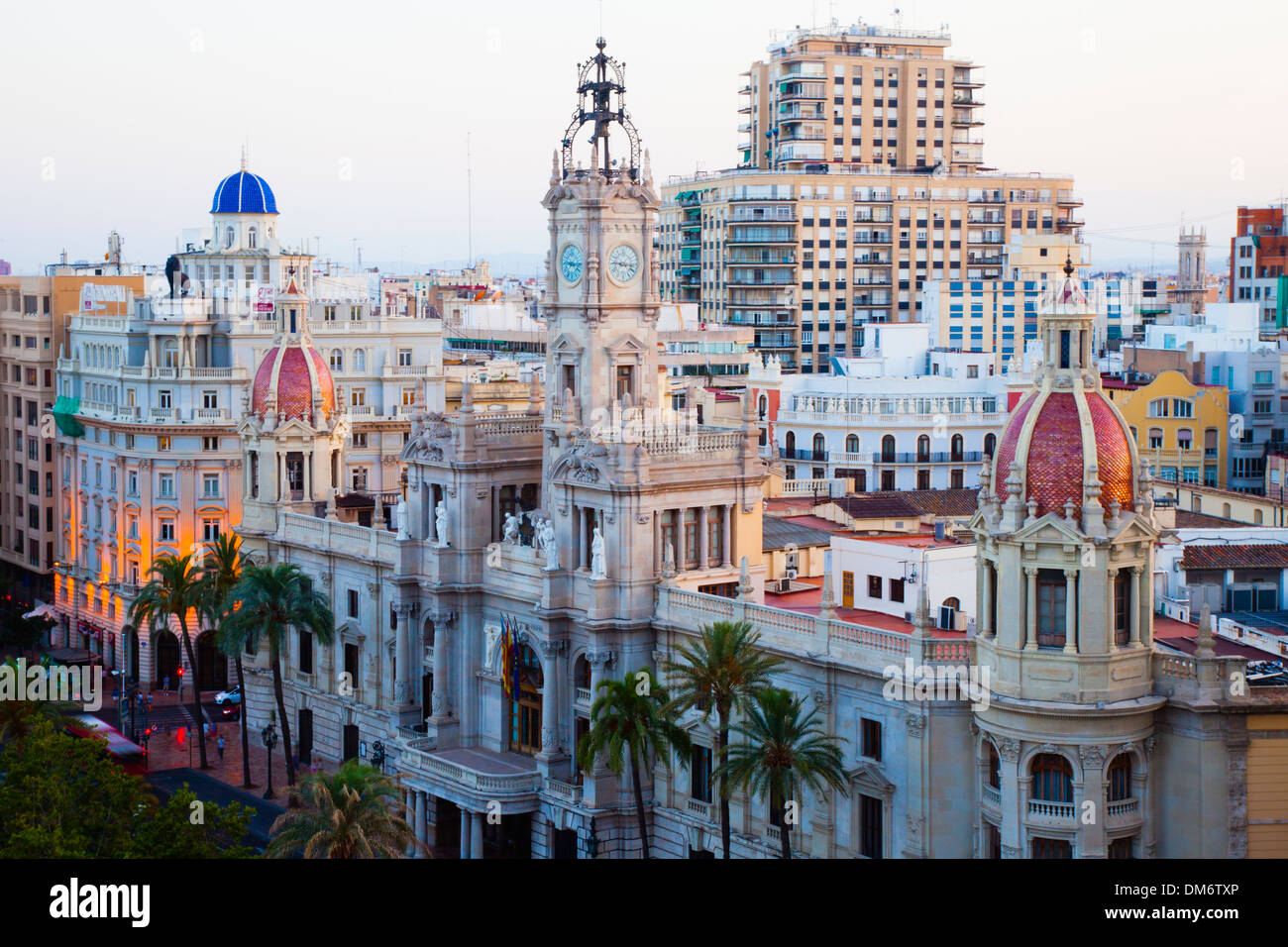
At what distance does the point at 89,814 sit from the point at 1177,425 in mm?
94203

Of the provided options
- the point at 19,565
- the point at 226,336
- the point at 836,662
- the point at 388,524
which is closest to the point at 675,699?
the point at 836,662

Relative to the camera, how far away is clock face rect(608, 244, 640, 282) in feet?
266

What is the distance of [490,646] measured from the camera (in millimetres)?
84562

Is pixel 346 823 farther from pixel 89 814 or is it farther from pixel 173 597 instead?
pixel 173 597

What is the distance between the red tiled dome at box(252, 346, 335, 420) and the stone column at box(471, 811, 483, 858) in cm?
3143

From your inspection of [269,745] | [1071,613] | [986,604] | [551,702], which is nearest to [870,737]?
[986,604]

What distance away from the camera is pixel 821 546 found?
87375mm

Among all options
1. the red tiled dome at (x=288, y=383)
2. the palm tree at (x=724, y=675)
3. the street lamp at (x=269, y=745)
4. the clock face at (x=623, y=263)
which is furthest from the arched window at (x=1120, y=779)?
the red tiled dome at (x=288, y=383)

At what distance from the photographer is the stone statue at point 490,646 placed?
8412 centimetres

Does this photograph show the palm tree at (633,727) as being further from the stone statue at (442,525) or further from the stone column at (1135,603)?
the stone statue at (442,525)

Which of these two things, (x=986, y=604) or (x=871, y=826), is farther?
(x=871, y=826)

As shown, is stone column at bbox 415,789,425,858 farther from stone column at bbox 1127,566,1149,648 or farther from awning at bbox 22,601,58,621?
awning at bbox 22,601,58,621
